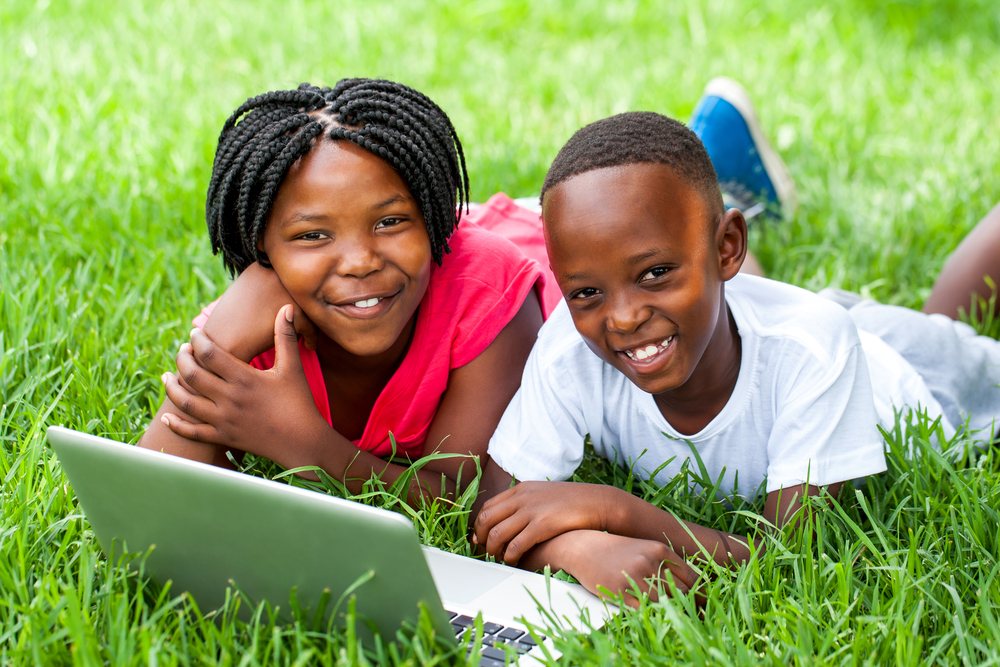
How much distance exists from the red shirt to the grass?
29 centimetres

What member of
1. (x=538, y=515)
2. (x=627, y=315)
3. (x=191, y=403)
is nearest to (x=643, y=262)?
(x=627, y=315)

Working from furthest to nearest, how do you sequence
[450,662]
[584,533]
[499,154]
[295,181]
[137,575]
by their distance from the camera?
[499,154] < [295,181] < [584,533] < [137,575] < [450,662]

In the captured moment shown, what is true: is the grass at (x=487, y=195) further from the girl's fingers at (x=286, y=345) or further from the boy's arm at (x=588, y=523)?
the girl's fingers at (x=286, y=345)

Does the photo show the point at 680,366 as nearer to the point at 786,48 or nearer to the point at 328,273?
the point at 328,273

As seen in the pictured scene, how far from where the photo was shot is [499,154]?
410 cm

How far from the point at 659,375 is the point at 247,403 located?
0.90m

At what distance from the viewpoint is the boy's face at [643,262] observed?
5.65 feet

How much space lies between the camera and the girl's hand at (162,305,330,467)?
197cm

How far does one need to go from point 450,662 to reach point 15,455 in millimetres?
1217

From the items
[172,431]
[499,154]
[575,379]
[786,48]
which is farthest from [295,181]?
[786,48]

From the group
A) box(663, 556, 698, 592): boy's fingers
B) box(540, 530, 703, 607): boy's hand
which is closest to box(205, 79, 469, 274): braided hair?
box(540, 530, 703, 607): boy's hand

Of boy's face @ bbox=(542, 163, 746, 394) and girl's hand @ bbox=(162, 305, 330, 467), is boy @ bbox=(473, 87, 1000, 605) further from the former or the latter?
girl's hand @ bbox=(162, 305, 330, 467)

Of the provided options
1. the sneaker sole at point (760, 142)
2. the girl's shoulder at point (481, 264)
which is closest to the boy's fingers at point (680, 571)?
the girl's shoulder at point (481, 264)

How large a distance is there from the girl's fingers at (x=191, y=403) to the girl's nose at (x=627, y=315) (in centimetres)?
91
